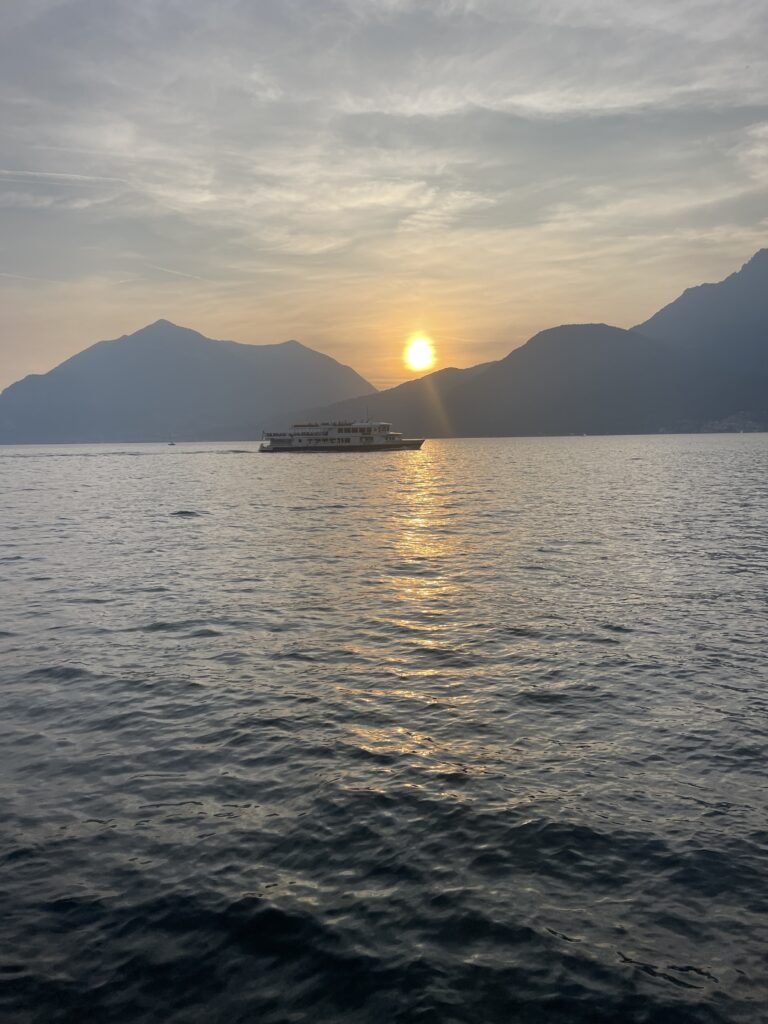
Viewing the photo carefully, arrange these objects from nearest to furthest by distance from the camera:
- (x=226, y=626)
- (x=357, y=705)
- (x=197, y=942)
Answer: (x=197, y=942) → (x=357, y=705) → (x=226, y=626)

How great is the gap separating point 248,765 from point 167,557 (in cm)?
3391

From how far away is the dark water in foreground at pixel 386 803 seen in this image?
30.7ft

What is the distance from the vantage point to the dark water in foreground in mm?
9352

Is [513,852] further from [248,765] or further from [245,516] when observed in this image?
[245,516]

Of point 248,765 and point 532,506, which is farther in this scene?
point 532,506

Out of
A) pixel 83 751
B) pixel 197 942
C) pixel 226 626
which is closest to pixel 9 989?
pixel 197 942

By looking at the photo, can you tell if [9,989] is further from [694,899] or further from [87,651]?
[87,651]

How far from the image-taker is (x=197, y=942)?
1004 centimetres

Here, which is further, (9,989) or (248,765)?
(248,765)

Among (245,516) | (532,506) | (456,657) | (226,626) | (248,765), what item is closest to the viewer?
(248,765)

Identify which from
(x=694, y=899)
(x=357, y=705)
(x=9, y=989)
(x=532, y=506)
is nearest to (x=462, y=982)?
(x=694, y=899)

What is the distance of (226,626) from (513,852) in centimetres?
1895

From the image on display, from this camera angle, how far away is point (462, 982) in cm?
927

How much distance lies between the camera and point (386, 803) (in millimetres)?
14109
